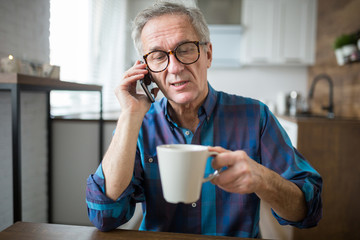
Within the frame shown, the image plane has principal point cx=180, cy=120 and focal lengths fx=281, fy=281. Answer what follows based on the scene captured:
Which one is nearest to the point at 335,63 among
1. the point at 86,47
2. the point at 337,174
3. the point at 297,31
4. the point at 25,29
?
the point at 297,31

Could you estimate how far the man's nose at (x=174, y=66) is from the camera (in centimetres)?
88

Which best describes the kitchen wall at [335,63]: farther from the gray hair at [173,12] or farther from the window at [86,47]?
the window at [86,47]

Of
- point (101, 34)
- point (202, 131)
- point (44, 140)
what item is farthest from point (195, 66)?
point (101, 34)

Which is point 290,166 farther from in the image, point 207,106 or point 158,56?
point 158,56

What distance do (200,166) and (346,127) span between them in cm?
186

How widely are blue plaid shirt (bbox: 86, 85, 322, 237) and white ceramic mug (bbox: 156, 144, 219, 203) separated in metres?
0.34

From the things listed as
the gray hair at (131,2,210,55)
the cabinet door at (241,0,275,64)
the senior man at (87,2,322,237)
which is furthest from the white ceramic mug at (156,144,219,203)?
the cabinet door at (241,0,275,64)

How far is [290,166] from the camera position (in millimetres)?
856

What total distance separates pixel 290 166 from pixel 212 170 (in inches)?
9.4

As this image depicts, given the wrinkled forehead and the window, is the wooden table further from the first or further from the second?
the window

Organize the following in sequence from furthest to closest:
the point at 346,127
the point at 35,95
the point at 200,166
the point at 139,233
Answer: the point at 346,127 < the point at 35,95 < the point at 139,233 < the point at 200,166

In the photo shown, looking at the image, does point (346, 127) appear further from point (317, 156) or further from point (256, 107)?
point (256, 107)

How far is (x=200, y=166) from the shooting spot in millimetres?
479

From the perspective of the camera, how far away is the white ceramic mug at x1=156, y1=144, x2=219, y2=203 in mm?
456
